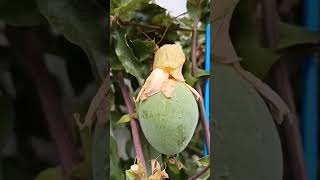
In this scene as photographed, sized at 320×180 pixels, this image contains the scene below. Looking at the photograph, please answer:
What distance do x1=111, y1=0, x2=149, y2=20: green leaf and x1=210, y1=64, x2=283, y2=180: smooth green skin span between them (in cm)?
20

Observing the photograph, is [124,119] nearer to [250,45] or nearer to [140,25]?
[140,25]

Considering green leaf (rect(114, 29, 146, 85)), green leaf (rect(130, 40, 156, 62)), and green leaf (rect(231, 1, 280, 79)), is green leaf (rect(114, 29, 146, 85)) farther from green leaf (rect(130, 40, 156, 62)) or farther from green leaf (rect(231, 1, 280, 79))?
green leaf (rect(231, 1, 280, 79))

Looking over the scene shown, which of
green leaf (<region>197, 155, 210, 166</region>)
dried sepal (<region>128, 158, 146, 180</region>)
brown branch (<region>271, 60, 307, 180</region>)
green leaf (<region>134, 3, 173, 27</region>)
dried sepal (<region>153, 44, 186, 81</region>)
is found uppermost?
green leaf (<region>134, 3, 173, 27</region>)

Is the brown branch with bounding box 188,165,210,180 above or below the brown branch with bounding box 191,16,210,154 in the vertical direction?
below

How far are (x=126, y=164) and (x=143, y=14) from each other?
32 centimetres

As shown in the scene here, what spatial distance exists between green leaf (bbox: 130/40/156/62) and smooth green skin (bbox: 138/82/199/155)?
9cm

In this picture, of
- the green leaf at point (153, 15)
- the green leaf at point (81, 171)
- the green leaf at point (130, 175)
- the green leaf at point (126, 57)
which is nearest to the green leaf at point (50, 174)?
the green leaf at point (81, 171)

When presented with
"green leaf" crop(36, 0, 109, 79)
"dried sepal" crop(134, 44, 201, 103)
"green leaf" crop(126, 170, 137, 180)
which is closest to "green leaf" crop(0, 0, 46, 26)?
"green leaf" crop(36, 0, 109, 79)

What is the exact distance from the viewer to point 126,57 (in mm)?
996

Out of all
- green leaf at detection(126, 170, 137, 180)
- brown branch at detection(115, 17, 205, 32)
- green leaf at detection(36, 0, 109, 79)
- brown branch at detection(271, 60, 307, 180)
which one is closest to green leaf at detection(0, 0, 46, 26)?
green leaf at detection(36, 0, 109, 79)

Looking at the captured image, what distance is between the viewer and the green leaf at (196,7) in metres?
0.96

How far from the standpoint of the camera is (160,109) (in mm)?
948

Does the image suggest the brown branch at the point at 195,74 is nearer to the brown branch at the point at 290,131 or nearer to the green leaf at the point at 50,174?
the brown branch at the point at 290,131

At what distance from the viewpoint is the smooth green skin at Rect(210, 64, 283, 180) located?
0.96 metres
